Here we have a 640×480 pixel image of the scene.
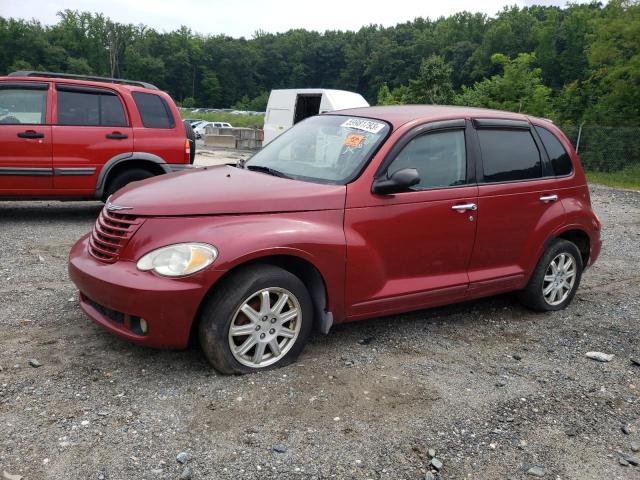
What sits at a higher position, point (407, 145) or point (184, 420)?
point (407, 145)

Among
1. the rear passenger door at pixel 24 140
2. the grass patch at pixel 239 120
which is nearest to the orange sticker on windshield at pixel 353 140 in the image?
the rear passenger door at pixel 24 140

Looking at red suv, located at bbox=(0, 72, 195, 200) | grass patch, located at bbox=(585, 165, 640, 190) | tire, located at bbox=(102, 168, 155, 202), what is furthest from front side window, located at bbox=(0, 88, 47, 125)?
grass patch, located at bbox=(585, 165, 640, 190)

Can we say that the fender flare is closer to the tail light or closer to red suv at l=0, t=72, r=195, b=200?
red suv at l=0, t=72, r=195, b=200

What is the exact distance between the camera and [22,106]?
754 cm

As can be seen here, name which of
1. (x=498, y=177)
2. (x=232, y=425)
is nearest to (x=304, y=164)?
(x=498, y=177)

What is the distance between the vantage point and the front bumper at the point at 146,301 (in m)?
3.32

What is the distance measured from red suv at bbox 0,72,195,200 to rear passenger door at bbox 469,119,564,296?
509 cm

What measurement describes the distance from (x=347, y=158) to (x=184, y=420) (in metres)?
2.08

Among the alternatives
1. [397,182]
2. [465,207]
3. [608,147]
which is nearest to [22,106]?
[397,182]

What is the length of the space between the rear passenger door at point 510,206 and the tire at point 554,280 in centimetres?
14

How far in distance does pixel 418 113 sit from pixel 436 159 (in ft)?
1.31

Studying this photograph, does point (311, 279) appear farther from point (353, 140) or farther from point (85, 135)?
point (85, 135)

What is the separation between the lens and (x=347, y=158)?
13.6 feet

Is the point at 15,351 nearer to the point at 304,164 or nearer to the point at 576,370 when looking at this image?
the point at 304,164
